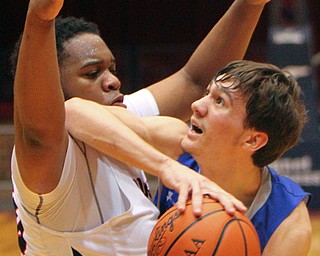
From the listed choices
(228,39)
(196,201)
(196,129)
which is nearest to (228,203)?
(196,201)

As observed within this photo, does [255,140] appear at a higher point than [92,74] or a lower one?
lower

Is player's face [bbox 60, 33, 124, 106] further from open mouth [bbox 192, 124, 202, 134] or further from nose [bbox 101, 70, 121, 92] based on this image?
open mouth [bbox 192, 124, 202, 134]

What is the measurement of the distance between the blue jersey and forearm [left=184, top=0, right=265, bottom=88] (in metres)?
0.53

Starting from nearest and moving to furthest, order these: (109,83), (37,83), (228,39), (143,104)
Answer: (37,83) < (109,83) < (228,39) < (143,104)

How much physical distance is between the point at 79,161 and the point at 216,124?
46cm

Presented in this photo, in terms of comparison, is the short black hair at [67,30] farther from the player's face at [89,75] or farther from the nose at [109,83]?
the nose at [109,83]

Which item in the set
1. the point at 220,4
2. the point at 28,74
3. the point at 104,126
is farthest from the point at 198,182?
the point at 220,4

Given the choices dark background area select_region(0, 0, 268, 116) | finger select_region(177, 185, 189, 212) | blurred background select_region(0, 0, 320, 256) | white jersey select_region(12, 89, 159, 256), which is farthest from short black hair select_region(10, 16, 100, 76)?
dark background area select_region(0, 0, 268, 116)

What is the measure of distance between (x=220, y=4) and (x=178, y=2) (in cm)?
52

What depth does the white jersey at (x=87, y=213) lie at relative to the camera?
238cm

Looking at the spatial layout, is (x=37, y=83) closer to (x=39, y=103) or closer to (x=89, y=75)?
(x=39, y=103)

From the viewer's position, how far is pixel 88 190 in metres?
2.45

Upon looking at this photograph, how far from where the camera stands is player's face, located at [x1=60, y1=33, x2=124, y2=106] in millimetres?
2584

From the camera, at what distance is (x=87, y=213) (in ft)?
7.98
